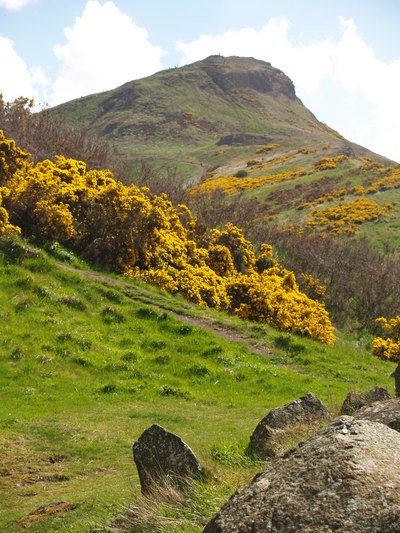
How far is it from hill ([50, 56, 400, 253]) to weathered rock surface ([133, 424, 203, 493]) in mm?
41322

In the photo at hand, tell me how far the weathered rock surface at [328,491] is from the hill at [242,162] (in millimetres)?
44368

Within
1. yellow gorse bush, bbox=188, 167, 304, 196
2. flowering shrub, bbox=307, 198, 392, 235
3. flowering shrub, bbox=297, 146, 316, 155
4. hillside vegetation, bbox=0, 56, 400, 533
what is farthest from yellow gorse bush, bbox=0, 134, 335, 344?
flowering shrub, bbox=297, 146, 316, 155

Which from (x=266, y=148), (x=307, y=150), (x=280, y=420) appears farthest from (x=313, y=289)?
(x=266, y=148)

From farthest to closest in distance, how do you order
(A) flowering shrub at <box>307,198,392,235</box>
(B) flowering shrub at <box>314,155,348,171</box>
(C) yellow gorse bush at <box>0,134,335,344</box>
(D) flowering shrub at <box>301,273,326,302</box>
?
(B) flowering shrub at <box>314,155,348,171</box>
(A) flowering shrub at <box>307,198,392,235</box>
(D) flowering shrub at <box>301,273,326,302</box>
(C) yellow gorse bush at <box>0,134,335,344</box>

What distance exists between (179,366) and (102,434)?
6348 mm

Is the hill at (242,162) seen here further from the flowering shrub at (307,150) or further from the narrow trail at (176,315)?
the narrow trail at (176,315)

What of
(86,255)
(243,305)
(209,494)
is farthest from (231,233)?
(209,494)

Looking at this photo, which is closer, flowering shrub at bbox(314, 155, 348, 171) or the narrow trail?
the narrow trail

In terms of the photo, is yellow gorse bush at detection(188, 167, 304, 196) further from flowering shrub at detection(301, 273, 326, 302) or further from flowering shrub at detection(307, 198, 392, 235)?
flowering shrub at detection(301, 273, 326, 302)

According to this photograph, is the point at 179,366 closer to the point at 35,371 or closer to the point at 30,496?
the point at 35,371

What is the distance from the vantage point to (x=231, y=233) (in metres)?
34.8

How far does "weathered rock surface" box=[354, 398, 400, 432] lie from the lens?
670 centimetres

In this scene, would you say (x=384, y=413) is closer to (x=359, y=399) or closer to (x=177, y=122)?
(x=359, y=399)

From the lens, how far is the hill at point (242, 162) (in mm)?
69625
